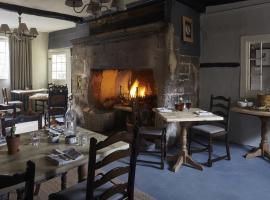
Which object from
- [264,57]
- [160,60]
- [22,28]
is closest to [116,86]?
[160,60]

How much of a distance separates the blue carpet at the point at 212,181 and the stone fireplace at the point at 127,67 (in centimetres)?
99

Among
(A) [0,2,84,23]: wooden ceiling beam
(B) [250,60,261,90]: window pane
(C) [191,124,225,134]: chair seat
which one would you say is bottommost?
(C) [191,124,225,134]: chair seat

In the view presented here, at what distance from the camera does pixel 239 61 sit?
4.17 m

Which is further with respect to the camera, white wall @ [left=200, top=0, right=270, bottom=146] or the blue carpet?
white wall @ [left=200, top=0, right=270, bottom=146]

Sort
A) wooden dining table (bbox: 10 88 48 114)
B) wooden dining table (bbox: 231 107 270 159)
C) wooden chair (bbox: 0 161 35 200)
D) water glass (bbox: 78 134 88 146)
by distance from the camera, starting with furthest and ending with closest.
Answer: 1. wooden dining table (bbox: 10 88 48 114)
2. wooden dining table (bbox: 231 107 270 159)
3. water glass (bbox: 78 134 88 146)
4. wooden chair (bbox: 0 161 35 200)

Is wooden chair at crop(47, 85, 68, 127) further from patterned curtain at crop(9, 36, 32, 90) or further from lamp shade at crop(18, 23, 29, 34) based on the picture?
patterned curtain at crop(9, 36, 32, 90)

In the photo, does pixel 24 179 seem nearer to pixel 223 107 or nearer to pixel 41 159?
pixel 41 159

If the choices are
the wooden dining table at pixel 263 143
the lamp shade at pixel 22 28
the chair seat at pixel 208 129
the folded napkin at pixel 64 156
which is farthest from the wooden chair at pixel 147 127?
the lamp shade at pixel 22 28

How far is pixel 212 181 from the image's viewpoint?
288 cm

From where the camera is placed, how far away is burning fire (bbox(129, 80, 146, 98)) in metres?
4.55

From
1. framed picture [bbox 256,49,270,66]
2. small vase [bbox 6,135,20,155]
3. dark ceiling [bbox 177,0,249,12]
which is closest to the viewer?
small vase [bbox 6,135,20,155]

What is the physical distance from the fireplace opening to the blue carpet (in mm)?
1765

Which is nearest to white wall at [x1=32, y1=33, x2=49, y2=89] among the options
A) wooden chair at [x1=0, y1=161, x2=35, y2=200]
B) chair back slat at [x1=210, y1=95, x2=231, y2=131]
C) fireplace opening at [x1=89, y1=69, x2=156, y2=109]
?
fireplace opening at [x1=89, y1=69, x2=156, y2=109]

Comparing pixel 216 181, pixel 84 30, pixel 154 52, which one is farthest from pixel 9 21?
pixel 216 181
